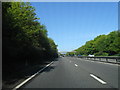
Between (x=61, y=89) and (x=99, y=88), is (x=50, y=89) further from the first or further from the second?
(x=99, y=88)

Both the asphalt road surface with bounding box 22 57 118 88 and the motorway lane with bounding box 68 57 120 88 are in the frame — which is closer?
the asphalt road surface with bounding box 22 57 118 88

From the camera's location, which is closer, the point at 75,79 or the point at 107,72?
the point at 75,79

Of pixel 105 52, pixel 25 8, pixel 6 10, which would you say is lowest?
pixel 105 52

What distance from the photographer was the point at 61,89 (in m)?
6.73

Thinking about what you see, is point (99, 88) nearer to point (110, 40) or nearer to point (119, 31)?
point (119, 31)

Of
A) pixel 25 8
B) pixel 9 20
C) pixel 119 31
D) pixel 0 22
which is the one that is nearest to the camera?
pixel 0 22

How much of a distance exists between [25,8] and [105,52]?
69.7 metres

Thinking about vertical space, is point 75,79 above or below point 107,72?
above

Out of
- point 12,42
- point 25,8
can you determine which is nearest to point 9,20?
point 12,42

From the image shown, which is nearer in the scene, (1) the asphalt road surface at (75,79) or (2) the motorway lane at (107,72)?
(1) the asphalt road surface at (75,79)

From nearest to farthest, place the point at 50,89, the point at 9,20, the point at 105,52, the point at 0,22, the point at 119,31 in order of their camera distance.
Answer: the point at 50,89 → the point at 0,22 → the point at 9,20 → the point at 119,31 → the point at 105,52

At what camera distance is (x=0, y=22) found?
38.6 feet

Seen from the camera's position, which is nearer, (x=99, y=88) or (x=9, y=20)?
(x=99, y=88)

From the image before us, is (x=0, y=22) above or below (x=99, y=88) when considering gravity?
above
